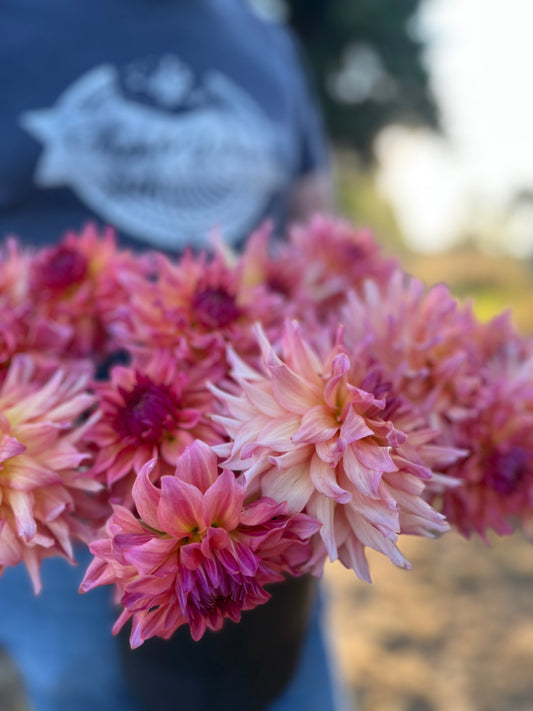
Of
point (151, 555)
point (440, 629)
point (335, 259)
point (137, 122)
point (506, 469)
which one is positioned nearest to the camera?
point (151, 555)

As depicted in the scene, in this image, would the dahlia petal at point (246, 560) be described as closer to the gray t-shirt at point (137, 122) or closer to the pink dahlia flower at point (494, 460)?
the pink dahlia flower at point (494, 460)

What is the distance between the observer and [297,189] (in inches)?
43.0

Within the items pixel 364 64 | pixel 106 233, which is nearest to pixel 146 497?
pixel 106 233

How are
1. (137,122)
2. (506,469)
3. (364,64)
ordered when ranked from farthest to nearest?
(364,64) → (137,122) → (506,469)

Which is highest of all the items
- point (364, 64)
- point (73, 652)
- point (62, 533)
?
point (364, 64)

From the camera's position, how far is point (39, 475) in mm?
308

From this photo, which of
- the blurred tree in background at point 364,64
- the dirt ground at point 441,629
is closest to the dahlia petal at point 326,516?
the dirt ground at point 441,629

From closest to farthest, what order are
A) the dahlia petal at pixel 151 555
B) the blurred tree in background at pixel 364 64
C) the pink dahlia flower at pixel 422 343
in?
1. the dahlia petal at pixel 151 555
2. the pink dahlia flower at pixel 422 343
3. the blurred tree in background at pixel 364 64

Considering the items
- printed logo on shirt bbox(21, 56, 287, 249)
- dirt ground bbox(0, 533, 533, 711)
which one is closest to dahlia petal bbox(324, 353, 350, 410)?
printed logo on shirt bbox(21, 56, 287, 249)

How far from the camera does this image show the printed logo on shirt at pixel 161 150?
2.47 feet

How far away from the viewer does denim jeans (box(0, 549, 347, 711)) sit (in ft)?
1.87

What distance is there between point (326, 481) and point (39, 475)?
145 mm

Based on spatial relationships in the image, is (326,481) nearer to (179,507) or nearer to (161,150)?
(179,507)

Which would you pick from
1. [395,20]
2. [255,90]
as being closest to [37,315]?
[255,90]
